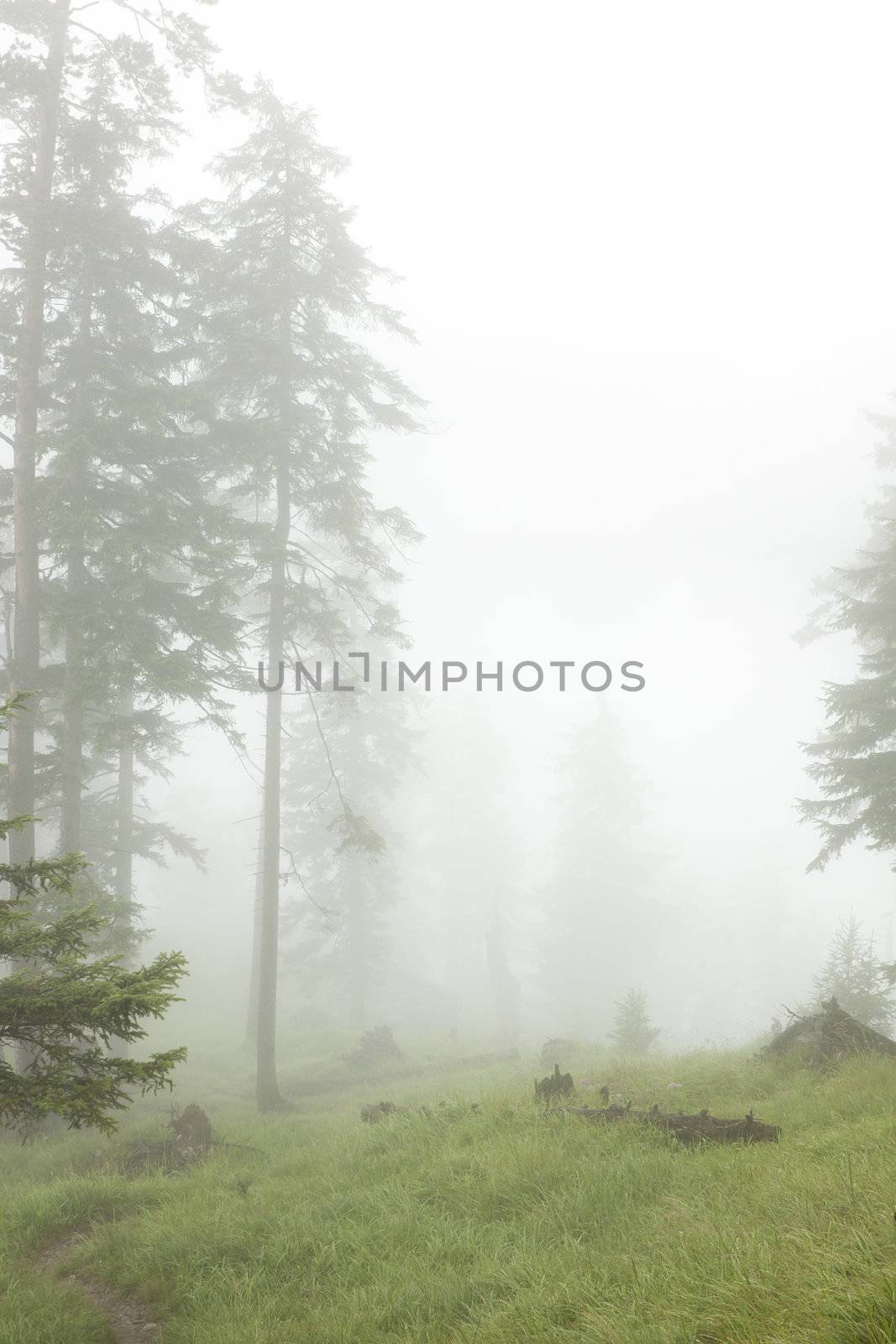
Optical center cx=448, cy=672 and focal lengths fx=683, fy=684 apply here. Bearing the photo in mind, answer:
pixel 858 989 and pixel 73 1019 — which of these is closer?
pixel 73 1019

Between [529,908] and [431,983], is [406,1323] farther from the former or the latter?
[529,908]

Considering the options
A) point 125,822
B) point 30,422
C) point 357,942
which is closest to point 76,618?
point 30,422

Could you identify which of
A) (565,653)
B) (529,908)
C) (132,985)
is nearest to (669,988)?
(529,908)

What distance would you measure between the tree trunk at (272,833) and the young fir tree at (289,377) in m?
0.04

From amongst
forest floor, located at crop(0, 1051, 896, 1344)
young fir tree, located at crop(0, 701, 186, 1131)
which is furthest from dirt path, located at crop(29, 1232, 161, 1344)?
young fir tree, located at crop(0, 701, 186, 1131)

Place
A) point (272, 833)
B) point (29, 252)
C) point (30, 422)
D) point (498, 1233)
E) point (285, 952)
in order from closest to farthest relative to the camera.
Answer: point (498, 1233)
point (29, 252)
point (30, 422)
point (272, 833)
point (285, 952)

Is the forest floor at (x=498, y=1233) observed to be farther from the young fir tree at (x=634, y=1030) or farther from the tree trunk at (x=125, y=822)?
the young fir tree at (x=634, y=1030)

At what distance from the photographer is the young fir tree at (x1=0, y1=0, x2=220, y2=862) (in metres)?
10.3

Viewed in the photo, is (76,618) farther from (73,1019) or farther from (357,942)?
(357,942)

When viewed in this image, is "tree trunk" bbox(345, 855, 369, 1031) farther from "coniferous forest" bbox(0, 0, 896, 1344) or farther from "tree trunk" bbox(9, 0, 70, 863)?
"tree trunk" bbox(9, 0, 70, 863)

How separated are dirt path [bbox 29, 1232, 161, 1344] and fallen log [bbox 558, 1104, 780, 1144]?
4036 millimetres

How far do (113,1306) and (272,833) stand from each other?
7.86m

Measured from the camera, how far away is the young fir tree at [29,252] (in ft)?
33.7

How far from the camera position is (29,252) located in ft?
34.9
